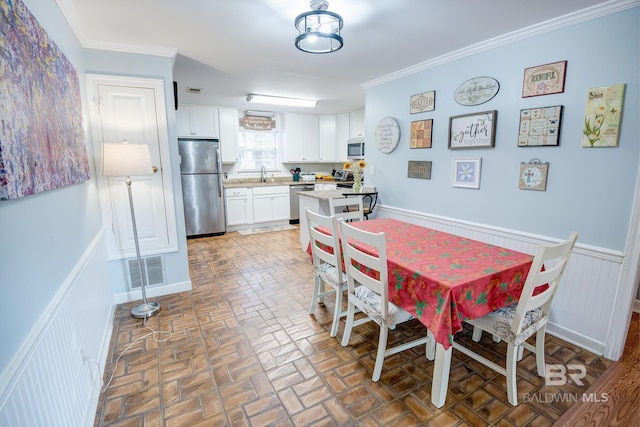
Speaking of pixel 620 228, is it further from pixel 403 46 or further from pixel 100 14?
pixel 100 14

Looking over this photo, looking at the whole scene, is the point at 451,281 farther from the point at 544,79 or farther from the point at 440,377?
the point at 544,79

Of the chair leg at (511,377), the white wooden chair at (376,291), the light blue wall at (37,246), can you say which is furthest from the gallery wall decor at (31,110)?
the chair leg at (511,377)

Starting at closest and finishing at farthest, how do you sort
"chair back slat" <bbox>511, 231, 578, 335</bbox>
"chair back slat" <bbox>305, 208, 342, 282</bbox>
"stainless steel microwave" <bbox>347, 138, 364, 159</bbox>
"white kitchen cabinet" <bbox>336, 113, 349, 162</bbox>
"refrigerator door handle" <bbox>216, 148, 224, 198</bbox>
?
"chair back slat" <bbox>511, 231, 578, 335</bbox>, "chair back slat" <bbox>305, 208, 342, 282</bbox>, "refrigerator door handle" <bbox>216, 148, 224, 198</bbox>, "stainless steel microwave" <bbox>347, 138, 364, 159</bbox>, "white kitchen cabinet" <bbox>336, 113, 349, 162</bbox>

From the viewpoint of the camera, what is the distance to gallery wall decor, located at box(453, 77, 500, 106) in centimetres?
254

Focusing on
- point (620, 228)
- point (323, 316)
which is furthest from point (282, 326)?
point (620, 228)

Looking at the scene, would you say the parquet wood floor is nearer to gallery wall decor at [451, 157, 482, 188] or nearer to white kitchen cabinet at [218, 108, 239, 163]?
gallery wall decor at [451, 157, 482, 188]

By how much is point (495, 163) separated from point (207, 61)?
286 cm

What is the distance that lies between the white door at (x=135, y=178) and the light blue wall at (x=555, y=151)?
2.56 meters

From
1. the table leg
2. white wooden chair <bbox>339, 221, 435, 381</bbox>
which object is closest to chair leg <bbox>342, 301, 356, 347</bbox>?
white wooden chair <bbox>339, 221, 435, 381</bbox>

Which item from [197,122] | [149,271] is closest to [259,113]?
[197,122]

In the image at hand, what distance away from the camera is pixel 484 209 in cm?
271

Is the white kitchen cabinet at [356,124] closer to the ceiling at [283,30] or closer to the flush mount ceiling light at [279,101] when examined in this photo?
the flush mount ceiling light at [279,101]

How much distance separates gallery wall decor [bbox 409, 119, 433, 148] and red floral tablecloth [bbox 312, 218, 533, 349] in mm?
1460

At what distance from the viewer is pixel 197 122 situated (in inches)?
209
